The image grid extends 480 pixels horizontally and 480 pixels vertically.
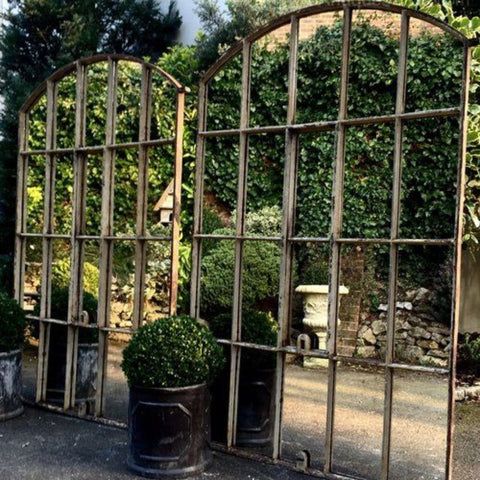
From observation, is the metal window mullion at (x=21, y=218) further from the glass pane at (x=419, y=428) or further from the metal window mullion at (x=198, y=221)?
the glass pane at (x=419, y=428)

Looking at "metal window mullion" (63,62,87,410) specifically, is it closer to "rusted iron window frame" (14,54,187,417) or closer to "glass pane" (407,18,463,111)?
"rusted iron window frame" (14,54,187,417)

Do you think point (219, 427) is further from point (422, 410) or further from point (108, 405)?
point (422, 410)

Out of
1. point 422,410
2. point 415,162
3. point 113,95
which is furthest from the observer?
point 415,162

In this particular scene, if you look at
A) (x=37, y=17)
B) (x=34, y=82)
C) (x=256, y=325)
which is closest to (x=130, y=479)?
(x=256, y=325)

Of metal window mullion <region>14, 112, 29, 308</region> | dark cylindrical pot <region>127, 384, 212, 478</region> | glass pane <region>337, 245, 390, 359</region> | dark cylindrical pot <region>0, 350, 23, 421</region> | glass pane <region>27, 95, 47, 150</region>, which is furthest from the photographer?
glass pane <region>27, 95, 47, 150</region>

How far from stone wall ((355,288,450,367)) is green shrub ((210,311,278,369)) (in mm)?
3882

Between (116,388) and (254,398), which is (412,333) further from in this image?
(254,398)

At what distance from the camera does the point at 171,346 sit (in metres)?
3.78

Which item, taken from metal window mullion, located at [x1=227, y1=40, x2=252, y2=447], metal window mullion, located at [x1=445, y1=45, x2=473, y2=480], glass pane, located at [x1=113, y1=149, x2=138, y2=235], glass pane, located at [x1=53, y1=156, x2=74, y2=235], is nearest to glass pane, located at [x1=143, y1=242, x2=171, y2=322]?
glass pane, located at [x1=113, y1=149, x2=138, y2=235]

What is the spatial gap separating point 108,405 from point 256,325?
1784 millimetres

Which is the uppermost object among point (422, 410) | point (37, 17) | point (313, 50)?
point (37, 17)

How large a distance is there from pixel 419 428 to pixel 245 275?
2942 mm

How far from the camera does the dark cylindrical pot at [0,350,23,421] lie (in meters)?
4.80

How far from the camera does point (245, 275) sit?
776 centimetres
